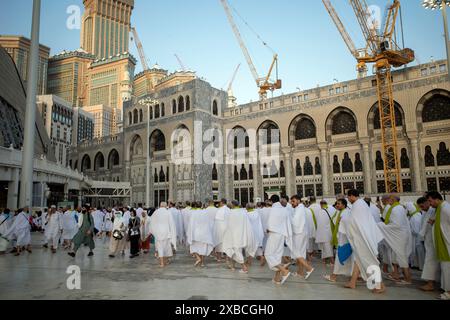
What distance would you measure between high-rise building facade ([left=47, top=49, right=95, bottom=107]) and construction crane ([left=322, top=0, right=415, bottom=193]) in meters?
111

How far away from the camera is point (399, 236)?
710 cm

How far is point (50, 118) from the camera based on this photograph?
258 ft

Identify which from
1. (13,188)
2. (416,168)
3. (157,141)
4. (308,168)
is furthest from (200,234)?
(157,141)

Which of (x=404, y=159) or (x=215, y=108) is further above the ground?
(x=215, y=108)

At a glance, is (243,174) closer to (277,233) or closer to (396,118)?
(396,118)

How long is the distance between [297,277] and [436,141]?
80.4ft

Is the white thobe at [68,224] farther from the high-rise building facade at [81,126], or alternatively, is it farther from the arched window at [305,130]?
the high-rise building facade at [81,126]

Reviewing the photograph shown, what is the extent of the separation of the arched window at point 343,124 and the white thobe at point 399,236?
987 inches

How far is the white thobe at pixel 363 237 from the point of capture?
609 centimetres

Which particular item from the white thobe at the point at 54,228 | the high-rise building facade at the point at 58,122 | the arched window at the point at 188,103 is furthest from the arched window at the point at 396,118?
the high-rise building facade at the point at 58,122

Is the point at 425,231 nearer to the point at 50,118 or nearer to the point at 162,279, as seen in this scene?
the point at 162,279

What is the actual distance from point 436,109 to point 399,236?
2440 centimetres

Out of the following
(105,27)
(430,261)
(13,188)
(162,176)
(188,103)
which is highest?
(105,27)
